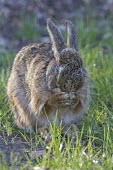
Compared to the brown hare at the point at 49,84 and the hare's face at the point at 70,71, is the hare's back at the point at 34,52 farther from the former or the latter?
the hare's face at the point at 70,71

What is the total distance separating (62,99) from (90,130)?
1.22 feet

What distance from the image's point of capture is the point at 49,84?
5258 millimetres

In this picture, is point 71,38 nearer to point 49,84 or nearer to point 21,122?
point 49,84

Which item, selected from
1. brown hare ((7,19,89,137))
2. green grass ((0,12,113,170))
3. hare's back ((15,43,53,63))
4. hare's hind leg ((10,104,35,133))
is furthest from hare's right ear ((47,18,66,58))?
hare's hind leg ((10,104,35,133))

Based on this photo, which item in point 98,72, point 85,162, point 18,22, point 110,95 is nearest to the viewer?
point 85,162

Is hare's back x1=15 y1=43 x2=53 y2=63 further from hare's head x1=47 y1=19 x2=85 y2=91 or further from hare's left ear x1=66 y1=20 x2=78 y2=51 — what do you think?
hare's head x1=47 y1=19 x2=85 y2=91

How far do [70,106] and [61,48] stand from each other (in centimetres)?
53

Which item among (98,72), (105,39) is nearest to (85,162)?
(98,72)

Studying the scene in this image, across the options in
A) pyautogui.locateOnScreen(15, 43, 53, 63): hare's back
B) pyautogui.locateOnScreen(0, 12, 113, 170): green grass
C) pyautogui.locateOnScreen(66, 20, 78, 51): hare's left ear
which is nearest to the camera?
pyautogui.locateOnScreen(0, 12, 113, 170): green grass

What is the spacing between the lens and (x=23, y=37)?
989 cm

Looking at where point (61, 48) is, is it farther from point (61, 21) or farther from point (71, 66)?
point (61, 21)

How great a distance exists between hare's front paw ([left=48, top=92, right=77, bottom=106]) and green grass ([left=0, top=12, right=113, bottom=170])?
0.75 feet

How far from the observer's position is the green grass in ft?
15.1

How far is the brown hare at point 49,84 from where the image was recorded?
5137 millimetres
